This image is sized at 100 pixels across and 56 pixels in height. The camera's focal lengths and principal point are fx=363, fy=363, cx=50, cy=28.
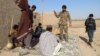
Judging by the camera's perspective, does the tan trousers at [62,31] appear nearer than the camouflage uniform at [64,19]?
No

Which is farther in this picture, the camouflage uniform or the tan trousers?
the tan trousers

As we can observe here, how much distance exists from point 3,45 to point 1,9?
133 cm

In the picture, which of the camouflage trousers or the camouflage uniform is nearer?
the camouflage uniform

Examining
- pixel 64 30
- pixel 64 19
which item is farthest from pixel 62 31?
pixel 64 19

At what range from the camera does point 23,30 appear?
12227 millimetres

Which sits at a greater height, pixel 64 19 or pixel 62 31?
pixel 64 19

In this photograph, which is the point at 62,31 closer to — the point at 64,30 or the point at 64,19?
the point at 64,30

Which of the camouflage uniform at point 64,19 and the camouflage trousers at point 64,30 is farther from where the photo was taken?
the camouflage trousers at point 64,30

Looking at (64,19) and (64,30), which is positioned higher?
(64,19)

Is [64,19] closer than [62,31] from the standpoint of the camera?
Yes

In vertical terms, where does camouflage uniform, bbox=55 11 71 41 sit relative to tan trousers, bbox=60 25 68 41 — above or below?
Result: above

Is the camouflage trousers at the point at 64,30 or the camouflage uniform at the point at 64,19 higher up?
the camouflage uniform at the point at 64,19

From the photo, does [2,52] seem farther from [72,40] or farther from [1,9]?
[72,40]

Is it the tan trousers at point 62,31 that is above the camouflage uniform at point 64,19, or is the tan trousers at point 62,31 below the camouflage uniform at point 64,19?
below
